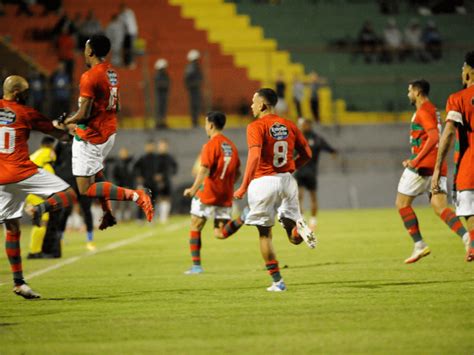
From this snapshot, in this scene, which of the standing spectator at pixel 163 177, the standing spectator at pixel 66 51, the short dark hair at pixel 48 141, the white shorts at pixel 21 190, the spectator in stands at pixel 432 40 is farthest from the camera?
the spectator in stands at pixel 432 40

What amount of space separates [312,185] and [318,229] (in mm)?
1075

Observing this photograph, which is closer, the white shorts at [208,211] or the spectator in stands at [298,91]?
the white shorts at [208,211]

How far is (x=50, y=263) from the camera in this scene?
51.1 ft

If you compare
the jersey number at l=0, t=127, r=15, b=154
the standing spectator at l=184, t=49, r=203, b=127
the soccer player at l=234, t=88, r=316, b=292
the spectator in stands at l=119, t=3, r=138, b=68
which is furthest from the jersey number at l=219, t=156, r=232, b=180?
A: the spectator in stands at l=119, t=3, r=138, b=68

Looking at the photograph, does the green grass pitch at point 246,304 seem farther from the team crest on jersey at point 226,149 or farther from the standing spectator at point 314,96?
the standing spectator at point 314,96

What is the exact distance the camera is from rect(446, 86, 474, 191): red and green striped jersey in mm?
10125

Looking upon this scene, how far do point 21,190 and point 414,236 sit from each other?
5325 millimetres

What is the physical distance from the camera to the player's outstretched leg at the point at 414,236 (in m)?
12.9

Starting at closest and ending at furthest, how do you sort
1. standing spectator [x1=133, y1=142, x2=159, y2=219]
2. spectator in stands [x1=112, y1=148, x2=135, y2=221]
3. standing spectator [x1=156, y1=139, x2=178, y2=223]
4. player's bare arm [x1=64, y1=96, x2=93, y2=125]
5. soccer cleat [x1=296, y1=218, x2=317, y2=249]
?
soccer cleat [x1=296, y1=218, x2=317, y2=249], player's bare arm [x1=64, y1=96, x2=93, y2=125], standing spectator [x1=156, y1=139, x2=178, y2=223], standing spectator [x1=133, y1=142, x2=159, y2=219], spectator in stands [x1=112, y1=148, x2=135, y2=221]

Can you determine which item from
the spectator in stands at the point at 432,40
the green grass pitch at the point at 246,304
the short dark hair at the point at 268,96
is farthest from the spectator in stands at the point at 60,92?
the short dark hair at the point at 268,96

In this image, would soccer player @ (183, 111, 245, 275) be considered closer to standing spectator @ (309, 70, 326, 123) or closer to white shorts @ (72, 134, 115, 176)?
white shorts @ (72, 134, 115, 176)

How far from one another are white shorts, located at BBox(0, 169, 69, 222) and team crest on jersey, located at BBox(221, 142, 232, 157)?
3133 mm

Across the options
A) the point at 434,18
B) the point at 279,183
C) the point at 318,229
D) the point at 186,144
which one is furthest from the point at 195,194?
the point at 434,18

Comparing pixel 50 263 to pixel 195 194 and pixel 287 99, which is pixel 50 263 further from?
pixel 287 99
